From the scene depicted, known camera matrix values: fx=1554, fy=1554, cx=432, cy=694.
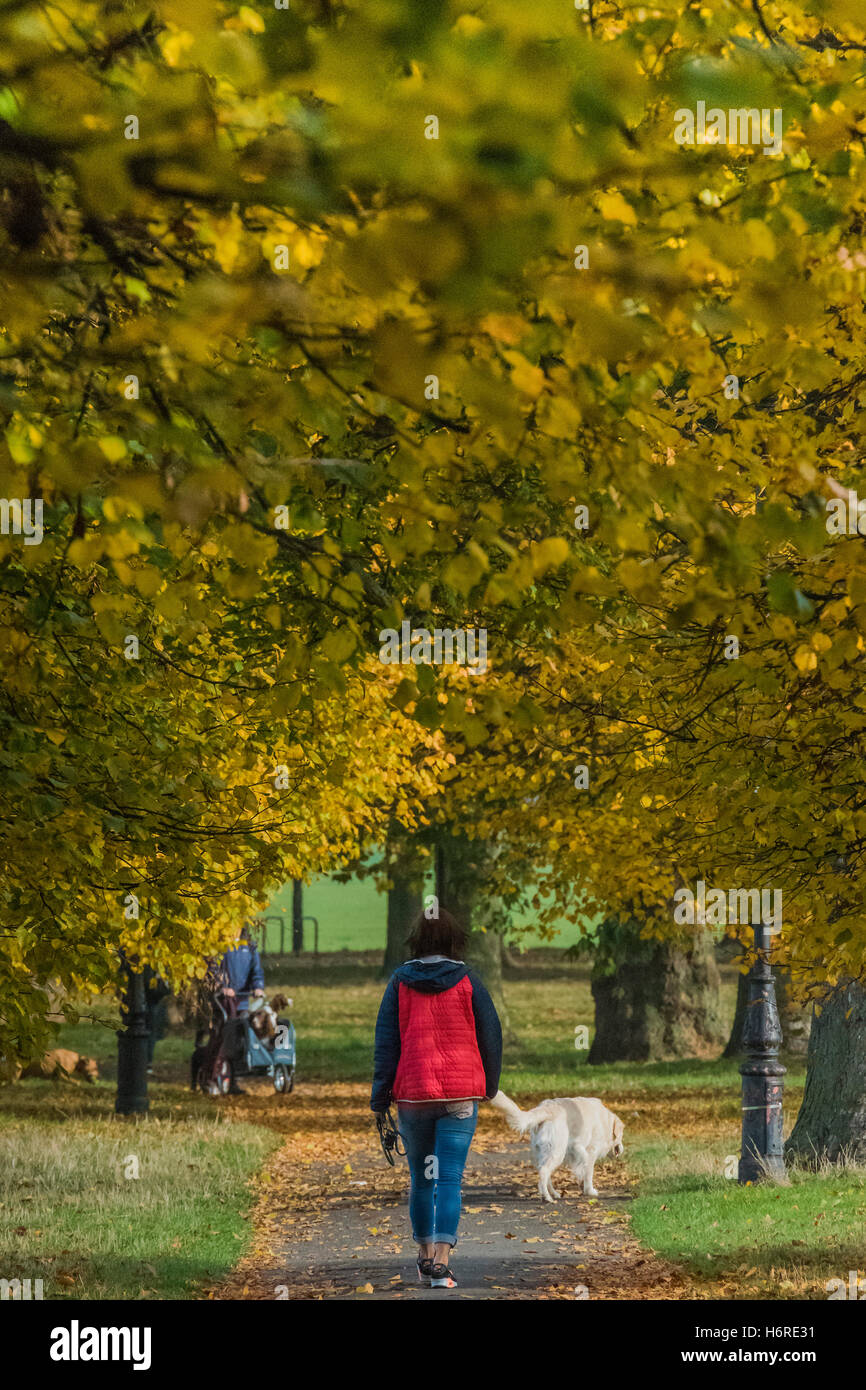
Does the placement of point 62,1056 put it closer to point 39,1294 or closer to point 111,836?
point 39,1294

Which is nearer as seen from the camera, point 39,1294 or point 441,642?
point 441,642

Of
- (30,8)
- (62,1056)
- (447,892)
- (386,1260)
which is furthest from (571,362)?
(447,892)

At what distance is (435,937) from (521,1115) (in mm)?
2845

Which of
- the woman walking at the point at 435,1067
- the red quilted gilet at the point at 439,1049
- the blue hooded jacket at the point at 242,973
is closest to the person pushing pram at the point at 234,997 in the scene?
the blue hooded jacket at the point at 242,973

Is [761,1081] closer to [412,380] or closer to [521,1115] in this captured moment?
[521,1115]

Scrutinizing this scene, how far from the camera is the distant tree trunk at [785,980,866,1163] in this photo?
1214 centimetres

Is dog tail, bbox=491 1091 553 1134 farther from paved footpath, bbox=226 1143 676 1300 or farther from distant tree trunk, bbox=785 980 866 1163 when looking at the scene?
distant tree trunk, bbox=785 980 866 1163

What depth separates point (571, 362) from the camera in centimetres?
311

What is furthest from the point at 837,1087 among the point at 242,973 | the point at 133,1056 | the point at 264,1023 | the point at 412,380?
the point at 412,380

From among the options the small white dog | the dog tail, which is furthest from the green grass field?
the dog tail

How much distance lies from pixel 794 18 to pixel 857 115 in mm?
1386

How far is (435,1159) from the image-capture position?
23.9 feet

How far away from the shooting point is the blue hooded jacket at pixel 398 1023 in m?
7.29

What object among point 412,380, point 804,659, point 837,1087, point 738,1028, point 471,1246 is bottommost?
point 738,1028
